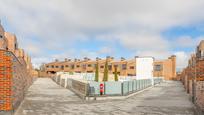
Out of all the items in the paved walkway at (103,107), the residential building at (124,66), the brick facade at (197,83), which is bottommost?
the paved walkway at (103,107)

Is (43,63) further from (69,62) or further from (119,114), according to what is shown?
(119,114)

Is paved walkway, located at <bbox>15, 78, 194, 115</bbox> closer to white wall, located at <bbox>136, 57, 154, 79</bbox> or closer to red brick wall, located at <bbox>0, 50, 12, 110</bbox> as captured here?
red brick wall, located at <bbox>0, 50, 12, 110</bbox>

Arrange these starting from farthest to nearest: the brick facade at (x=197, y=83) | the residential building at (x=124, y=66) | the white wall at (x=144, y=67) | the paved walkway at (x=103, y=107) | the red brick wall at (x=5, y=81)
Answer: the residential building at (x=124, y=66) → the white wall at (x=144, y=67) → the paved walkway at (x=103, y=107) → the brick facade at (x=197, y=83) → the red brick wall at (x=5, y=81)

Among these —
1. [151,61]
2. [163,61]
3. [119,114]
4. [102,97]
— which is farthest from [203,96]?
[163,61]

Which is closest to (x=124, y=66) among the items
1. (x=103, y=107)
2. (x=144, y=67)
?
(x=144, y=67)

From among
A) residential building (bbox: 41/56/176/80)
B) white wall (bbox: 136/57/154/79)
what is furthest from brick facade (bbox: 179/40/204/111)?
residential building (bbox: 41/56/176/80)

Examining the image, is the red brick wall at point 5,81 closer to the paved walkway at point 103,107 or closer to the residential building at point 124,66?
the paved walkway at point 103,107

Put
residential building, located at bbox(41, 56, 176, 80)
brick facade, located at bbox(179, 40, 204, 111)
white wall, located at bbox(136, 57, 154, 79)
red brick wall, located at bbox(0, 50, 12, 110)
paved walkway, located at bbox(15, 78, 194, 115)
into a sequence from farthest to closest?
residential building, located at bbox(41, 56, 176, 80), white wall, located at bbox(136, 57, 154, 79), paved walkway, located at bbox(15, 78, 194, 115), brick facade, located at bbox(179, 40, 204, 111), red brick wall, located at bbox(0, 50, 12, 110)

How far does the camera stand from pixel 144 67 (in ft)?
186

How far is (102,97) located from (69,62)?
94.2 meters

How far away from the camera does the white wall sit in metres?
55.3

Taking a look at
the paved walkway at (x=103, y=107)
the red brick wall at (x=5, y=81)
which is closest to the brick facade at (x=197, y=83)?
the paved walkway at (x=103, y=107)

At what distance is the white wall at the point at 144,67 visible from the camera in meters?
55.3

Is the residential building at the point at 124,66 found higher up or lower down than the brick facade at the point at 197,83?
higher up
